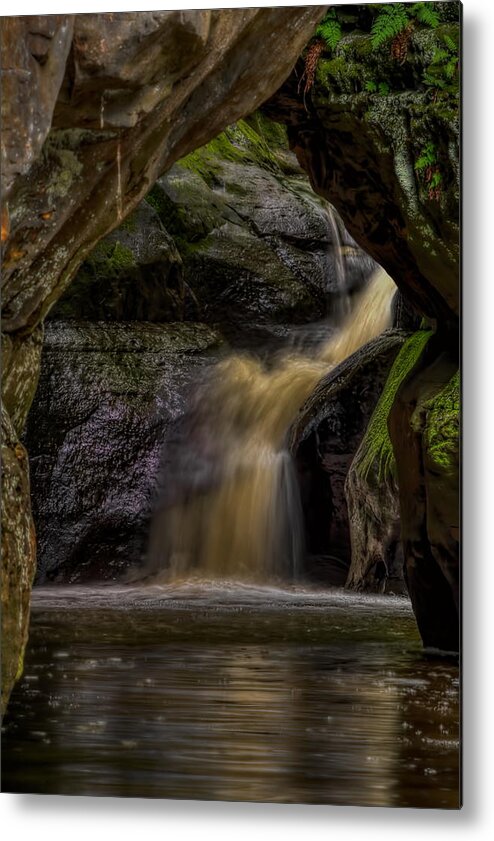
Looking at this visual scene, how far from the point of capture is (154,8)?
17.2 feet

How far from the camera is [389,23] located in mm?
5594

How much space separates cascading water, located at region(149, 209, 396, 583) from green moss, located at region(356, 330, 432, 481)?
375 millimetres

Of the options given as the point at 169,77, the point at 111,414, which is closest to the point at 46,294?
the point at 169,77

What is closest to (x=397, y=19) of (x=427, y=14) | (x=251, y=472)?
(x=427, y=14)

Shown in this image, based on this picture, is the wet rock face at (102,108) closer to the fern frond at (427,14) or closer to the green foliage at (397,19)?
the green foliage at (397,19)

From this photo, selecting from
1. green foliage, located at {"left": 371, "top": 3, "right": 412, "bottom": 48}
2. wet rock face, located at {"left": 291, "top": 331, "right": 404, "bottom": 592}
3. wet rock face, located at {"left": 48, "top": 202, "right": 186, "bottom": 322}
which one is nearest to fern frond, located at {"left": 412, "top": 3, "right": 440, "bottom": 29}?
green foliage, located at {"left": 371, "top": 3, "right": 412, "bottom": 48}

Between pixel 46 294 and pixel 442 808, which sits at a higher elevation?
pixel 46 294

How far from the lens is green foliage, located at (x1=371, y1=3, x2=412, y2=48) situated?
18.0ft

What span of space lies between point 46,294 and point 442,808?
2.56m

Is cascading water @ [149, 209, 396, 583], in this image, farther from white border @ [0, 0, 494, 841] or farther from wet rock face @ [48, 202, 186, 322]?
white border @ [0, 0, 494, 841]

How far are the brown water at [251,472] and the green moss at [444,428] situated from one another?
1.12 metres

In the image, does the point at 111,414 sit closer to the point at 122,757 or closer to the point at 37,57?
the point at 122,757

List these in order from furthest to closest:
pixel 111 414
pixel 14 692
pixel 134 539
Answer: pixel 111 414 < pixel 134 539 < pixel 14 692

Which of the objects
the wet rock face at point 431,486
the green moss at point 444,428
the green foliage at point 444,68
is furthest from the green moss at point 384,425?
the green foliage at point 444,68
